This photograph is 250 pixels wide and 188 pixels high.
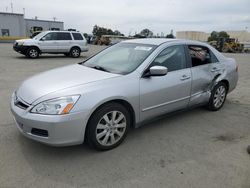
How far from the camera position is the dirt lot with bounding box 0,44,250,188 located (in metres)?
2.58

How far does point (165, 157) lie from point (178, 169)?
29 cm

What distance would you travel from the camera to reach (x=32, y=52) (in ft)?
45.4

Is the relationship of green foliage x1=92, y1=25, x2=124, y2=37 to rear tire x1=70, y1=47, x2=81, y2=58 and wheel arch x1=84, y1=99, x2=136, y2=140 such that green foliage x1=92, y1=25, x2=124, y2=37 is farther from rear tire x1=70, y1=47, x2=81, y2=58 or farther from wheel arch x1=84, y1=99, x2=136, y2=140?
wheel arch x1=84, y1=99, x2=136, y2=140

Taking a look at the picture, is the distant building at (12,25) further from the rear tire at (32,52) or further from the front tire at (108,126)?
the front tire at (108,126)

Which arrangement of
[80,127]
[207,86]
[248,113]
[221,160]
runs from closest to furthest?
[80,127]
[221,160]
[207,86]
[248,113]

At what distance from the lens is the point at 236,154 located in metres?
3.23

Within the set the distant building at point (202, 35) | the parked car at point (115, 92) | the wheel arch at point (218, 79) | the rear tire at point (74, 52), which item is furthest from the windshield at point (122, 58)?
the distant building at point (202, 35)

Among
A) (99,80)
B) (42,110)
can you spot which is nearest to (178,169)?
(99,80)

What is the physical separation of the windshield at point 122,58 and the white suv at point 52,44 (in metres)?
10.8

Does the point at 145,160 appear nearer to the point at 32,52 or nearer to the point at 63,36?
the point at 32,52

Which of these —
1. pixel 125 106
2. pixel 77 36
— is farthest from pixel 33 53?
pixel 125 106

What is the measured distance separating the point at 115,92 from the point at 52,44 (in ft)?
40.8

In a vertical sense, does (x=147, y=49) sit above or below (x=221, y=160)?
above

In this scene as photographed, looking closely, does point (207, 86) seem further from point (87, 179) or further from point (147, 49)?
point (87, 179)
